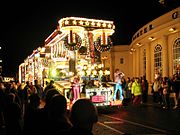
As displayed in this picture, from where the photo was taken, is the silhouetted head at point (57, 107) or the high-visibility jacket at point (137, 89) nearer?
the silhouetted head at point (57, 107)

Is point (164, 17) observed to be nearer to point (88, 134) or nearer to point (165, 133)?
point (165, 133)

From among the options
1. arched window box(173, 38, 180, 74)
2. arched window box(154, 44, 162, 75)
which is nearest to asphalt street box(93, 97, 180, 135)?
arched window box(173, 38, 180, 74)

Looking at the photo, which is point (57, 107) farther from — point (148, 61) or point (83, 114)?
point (148, 61)

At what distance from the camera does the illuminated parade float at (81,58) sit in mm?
14547

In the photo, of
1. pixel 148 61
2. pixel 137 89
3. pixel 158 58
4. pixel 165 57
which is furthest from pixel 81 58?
pixel 148 61

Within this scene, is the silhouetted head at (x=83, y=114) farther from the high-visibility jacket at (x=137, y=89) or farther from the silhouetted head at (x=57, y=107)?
the high-visibility jacket at (x=137, y=89)

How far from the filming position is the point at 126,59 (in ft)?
A: 140

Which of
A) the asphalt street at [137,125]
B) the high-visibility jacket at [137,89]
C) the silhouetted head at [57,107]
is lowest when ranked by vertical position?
the asphalt street at [137,125]

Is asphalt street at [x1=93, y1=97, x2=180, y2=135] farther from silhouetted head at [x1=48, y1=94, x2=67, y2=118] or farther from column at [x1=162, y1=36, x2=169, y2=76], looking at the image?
column at [x1=162, y1=36, x2=169, y2=76]

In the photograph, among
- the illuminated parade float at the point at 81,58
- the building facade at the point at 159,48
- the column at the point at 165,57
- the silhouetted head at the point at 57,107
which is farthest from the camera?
the column at the point at 165,57

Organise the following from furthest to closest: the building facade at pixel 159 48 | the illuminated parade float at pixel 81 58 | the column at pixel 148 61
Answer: the column at pixel 148 61 → the building facade at pixel 159 48 → the illuminated parade float at pixel 81 58

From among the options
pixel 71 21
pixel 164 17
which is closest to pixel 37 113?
pixel 71 21

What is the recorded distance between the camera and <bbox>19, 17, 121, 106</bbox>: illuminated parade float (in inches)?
573

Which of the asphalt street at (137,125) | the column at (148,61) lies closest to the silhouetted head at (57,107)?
the asphalt street at (137,125)
